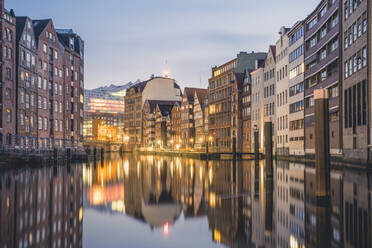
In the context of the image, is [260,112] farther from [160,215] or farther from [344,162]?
[160,215]

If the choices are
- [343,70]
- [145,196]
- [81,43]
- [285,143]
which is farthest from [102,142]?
[145,196]

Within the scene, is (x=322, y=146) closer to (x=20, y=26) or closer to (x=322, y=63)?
(x=322, y=63)

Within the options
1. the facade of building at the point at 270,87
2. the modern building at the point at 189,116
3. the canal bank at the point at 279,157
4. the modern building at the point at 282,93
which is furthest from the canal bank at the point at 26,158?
the modern building at the point at 189,116

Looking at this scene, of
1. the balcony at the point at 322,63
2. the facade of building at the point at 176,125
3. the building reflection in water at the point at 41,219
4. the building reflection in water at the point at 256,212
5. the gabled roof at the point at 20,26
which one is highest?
the gabled roof at the point at 20,26

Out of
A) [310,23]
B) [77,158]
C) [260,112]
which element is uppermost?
[310,23]

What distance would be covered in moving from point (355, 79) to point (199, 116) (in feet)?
316

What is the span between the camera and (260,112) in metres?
106

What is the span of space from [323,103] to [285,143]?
7493cm

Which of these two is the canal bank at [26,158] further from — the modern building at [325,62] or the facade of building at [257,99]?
the facade of building at [257,99]

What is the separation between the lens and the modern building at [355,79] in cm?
4753

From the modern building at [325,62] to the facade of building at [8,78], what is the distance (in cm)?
4098

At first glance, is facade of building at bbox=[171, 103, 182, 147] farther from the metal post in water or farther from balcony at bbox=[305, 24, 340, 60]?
the metal post in water

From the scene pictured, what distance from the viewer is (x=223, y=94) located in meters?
127

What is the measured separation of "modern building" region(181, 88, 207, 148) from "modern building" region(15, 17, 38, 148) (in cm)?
8079
